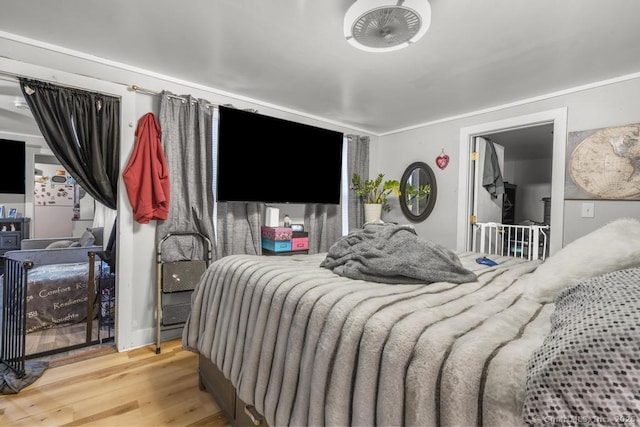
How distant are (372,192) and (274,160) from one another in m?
1.57

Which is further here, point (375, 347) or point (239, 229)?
point (239, 229)

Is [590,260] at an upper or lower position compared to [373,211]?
lower

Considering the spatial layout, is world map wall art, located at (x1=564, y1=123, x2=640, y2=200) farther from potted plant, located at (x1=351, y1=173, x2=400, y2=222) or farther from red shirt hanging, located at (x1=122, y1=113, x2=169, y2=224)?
red shirt hanging, located at (x1=122, y1=113, x2=169, y2=224)

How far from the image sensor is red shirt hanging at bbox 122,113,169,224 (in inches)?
90.9

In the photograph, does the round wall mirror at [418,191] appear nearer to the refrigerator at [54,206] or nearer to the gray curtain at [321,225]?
the gray curtain at [321,225]

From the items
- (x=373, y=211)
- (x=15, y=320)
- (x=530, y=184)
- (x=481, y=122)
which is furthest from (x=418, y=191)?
(x=530, y=184)

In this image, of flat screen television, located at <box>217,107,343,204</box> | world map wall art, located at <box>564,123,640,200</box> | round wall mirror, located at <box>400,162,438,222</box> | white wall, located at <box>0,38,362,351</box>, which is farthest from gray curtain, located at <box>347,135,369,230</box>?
world map wall art, located at <box>564,123,640,200</box>

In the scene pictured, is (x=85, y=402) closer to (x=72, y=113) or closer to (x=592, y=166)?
(x=72, y=113)

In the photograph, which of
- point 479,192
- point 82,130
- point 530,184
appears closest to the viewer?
point 82,130

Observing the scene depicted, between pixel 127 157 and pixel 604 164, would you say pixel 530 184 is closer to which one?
pixel 604 164

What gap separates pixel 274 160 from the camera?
2.91 metres

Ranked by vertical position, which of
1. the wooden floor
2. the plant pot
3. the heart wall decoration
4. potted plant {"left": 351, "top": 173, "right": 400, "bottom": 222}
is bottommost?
the wooden floor

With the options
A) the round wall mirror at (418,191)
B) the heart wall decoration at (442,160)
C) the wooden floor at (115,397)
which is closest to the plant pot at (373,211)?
the round wall mirror at (418,191)

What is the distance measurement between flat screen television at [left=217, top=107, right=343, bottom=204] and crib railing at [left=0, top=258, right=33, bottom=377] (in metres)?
1.39
